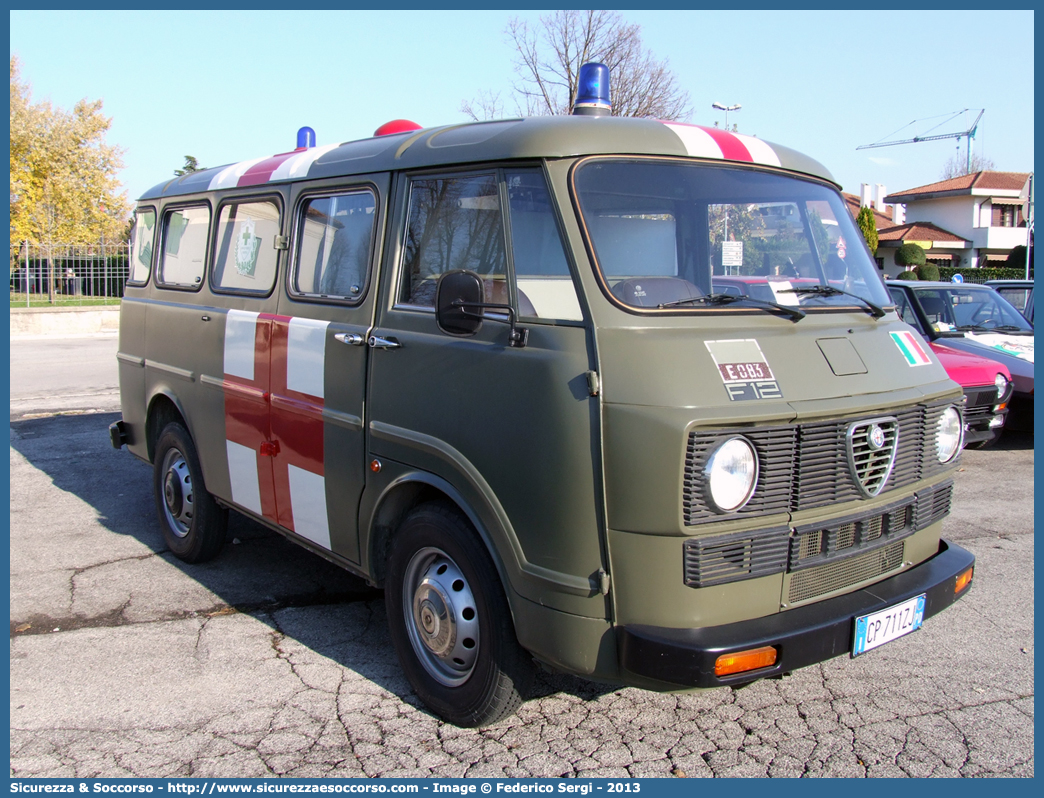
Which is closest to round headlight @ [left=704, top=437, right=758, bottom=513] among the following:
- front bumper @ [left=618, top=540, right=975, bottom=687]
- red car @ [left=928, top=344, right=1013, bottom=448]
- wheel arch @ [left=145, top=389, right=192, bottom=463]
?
front bumper @ [left=618, top=540, right=975, bottom=687]

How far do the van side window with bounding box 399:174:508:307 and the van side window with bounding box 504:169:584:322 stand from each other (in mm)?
85

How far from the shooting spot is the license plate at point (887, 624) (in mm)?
3137

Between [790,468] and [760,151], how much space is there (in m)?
1.57

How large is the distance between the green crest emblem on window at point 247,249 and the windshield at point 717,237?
2424 mm

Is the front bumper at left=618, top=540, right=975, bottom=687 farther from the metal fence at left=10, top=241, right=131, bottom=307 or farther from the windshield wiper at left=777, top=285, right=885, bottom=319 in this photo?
the metal fence at left=10, top=241, right=131, bottom=307

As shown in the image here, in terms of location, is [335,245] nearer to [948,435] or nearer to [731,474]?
[731,474]

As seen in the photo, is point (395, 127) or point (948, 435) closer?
point (948, 435)

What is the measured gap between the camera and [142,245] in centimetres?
641

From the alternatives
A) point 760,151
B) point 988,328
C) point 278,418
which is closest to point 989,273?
point 988,328

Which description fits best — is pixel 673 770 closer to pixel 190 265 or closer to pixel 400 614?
pixel 400 614

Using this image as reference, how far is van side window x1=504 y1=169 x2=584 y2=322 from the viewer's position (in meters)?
3.17

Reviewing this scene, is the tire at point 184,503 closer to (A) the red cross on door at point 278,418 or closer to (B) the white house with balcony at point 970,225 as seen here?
(A) the red cross on door at point 278,418

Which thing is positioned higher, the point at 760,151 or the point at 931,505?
the point at 760,151
